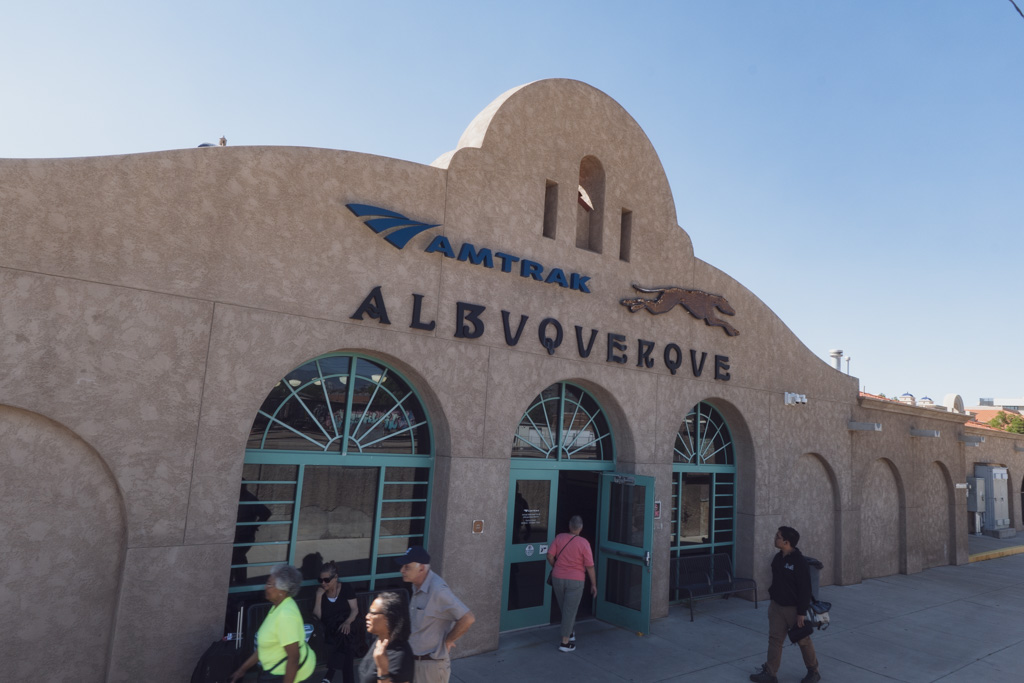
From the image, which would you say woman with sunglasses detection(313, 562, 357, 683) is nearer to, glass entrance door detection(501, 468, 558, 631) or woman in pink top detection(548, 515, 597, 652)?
glass entrance door detection(501, 468, 558, 631)

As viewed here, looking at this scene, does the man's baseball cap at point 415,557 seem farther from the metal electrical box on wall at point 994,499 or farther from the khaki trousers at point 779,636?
the metal electrical box on wall at point 994,499

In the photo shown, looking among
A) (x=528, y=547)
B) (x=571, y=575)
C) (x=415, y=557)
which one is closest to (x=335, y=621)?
(x=415, y=557)

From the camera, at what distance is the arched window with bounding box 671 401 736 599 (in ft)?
35.0

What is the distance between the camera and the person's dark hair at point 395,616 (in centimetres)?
423

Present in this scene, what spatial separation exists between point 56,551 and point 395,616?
3281 mm

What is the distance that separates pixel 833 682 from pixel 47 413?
8.75 m

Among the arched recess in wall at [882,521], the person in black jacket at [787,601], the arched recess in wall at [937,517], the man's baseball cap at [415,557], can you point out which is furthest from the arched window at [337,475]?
the arched recess in wall at [937,517]

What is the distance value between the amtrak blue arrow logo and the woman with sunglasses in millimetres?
3634

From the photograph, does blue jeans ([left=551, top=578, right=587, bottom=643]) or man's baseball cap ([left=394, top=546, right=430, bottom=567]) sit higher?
man's baseball cap ([left=394, top=546, right=430, bottom=567])

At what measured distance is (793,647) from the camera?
8758mm

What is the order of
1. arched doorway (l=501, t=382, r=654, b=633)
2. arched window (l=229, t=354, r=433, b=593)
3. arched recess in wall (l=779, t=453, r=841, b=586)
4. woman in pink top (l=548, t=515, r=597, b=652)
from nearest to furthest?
arched window (l=229, t=354, r=433, b=593), woman in pink top (l=548, t=515, r=597, b=652), arched doorway (l=501, t=382, r=654, b=633), arched recess in wall (l=779, t=453, r=841, b=586)

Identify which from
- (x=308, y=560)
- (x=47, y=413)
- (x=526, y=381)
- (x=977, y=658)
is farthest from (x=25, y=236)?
(x=977, y=658)

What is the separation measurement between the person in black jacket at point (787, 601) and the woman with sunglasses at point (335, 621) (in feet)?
15.1

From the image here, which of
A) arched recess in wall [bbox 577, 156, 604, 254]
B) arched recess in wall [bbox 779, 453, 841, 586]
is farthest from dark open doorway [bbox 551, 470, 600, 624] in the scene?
arched recess in wall [bbox 779, 453, 841, 586]
